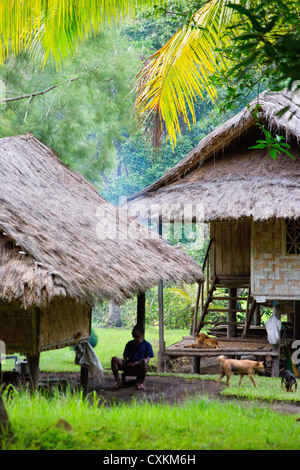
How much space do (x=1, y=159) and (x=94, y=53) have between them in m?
5.45

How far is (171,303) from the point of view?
777 inches

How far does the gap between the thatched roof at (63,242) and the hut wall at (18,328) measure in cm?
80

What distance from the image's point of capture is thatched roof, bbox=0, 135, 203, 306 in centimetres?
615

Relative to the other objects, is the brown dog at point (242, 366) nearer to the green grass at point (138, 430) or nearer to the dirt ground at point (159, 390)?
the dirt ground at point (159, 390)

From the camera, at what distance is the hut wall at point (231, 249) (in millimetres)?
12258

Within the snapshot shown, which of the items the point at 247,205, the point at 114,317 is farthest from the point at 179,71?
the point at 114,317

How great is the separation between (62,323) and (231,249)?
18.0 ft

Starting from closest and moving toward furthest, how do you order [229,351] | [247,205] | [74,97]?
[247,205] → [229,351] → [74,97]

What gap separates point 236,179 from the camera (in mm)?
11469

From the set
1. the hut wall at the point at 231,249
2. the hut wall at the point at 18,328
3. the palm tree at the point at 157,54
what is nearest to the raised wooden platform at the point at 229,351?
the hut wall at the point at 231,249

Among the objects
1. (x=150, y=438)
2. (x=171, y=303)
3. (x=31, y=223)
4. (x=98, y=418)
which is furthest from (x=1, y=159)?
(x=171, y=303)

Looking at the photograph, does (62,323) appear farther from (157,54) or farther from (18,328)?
(157,54)

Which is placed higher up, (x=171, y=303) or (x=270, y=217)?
(x=270, y=217)
